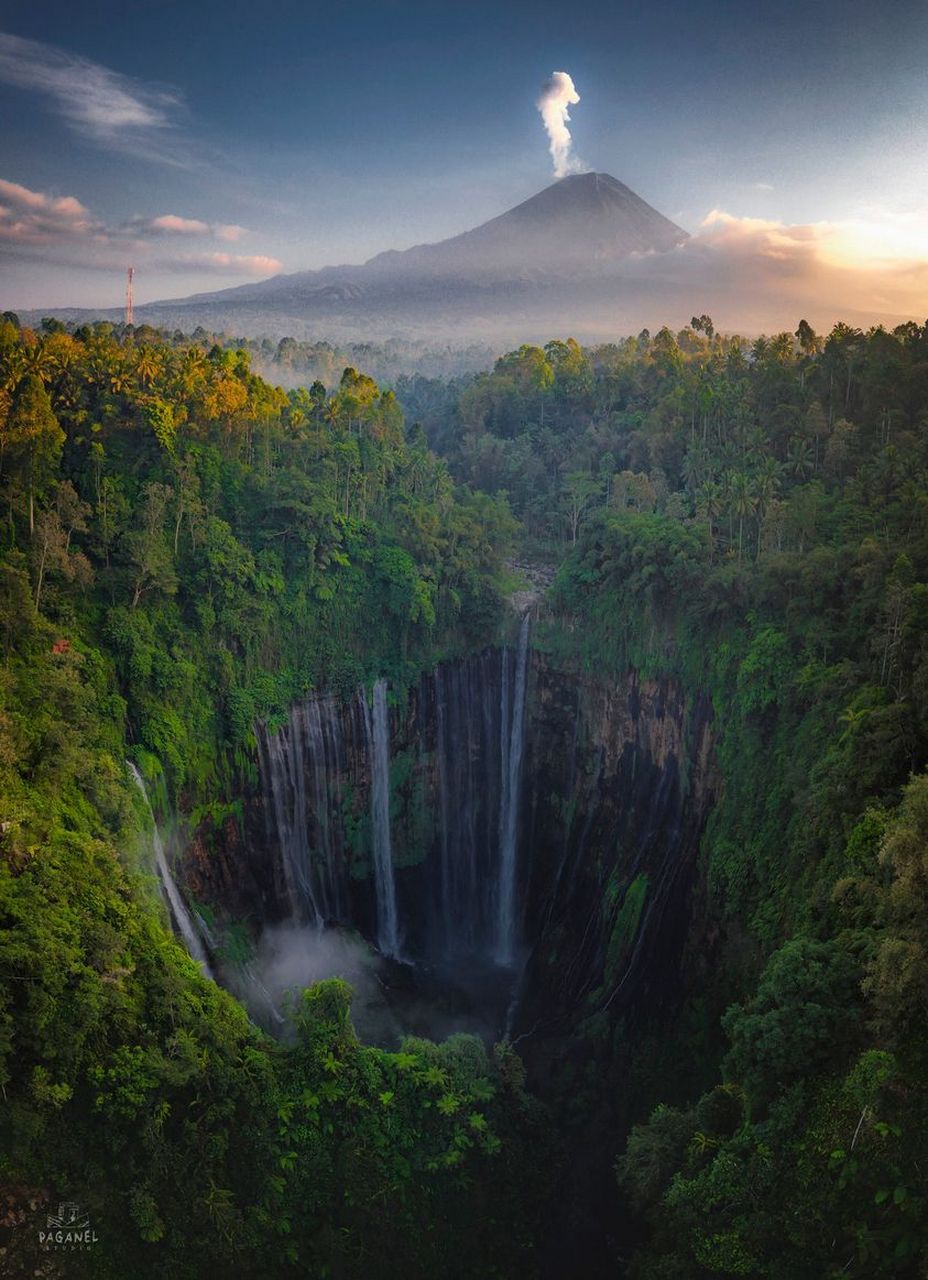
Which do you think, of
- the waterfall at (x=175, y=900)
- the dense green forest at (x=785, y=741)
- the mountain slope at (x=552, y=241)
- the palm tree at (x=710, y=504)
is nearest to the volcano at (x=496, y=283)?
the mountain slope at (x=552, y=241)

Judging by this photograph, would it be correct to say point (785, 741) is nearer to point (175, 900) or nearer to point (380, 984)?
point (380, 984)

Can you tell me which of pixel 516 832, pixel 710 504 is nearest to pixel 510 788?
pixel 516 832

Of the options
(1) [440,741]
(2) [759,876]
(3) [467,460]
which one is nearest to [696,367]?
(3) [467,460]

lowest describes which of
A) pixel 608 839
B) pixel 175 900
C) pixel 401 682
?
pixel 608 839

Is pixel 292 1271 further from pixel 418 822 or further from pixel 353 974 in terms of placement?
pixel 418 822

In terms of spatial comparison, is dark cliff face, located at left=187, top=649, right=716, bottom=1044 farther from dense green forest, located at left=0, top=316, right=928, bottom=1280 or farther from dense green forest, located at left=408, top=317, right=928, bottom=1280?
dense green forest, located at left=408, top=317, right=928, bottom=1280

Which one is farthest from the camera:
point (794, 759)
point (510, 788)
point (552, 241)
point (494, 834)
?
point (552, 241)
